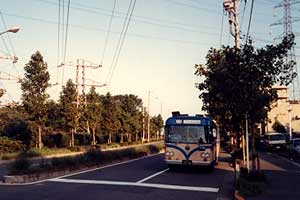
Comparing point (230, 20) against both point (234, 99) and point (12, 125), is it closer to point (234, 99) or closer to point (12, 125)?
point (234, 99)

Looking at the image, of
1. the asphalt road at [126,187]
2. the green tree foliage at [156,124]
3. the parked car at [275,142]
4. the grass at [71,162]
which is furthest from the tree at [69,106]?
the green tree foliage at [156,124]

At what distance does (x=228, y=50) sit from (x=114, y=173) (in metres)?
8.15

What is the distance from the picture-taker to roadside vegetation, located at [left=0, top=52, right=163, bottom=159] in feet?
153

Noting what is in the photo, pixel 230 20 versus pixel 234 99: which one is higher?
pixel 230 20

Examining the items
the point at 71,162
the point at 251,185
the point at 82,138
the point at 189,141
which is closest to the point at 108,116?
the point at 82,138

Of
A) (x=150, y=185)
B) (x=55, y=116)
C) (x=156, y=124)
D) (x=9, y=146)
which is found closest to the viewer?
(x=150, y=185)

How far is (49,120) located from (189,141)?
125 ft

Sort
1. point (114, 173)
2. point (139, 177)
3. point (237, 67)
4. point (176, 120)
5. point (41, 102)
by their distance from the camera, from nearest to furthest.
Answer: point (237, 67), point (139, 177), point (114, 173), point (176, 120), point (41, 102)

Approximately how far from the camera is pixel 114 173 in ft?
72.7

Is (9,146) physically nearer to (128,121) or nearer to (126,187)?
(126,187)

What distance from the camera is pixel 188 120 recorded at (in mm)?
23609

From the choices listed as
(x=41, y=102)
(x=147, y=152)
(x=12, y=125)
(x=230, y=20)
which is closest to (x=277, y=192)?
(x=230, y=20)

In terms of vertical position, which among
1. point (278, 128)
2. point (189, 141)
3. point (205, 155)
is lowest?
point (205, 155)

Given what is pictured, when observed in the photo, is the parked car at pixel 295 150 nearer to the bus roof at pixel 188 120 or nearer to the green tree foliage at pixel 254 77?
the bus roof at pixel 188 120
